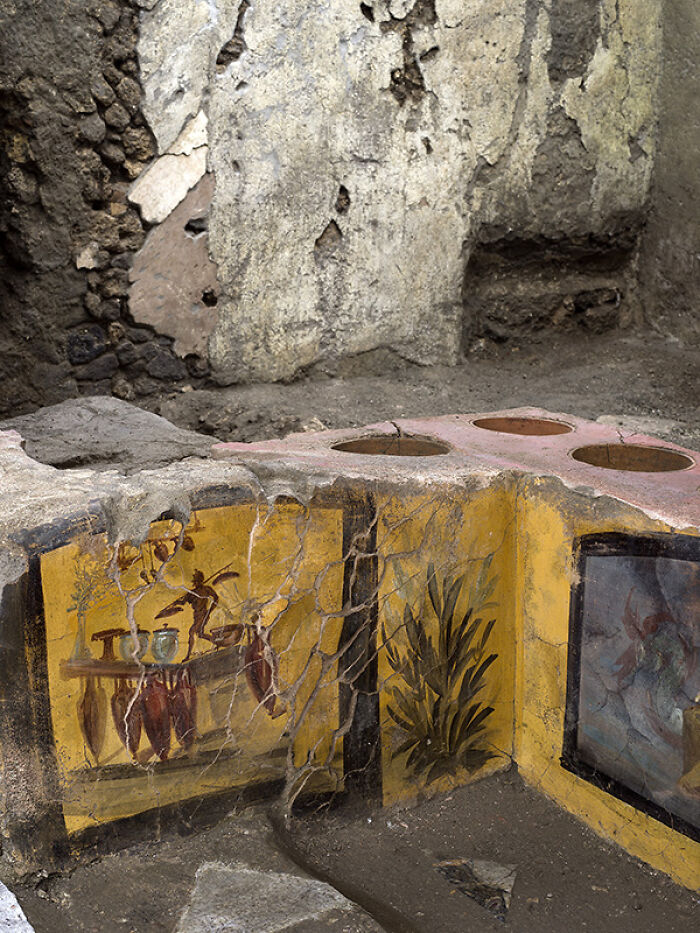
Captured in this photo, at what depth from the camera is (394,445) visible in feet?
9.10

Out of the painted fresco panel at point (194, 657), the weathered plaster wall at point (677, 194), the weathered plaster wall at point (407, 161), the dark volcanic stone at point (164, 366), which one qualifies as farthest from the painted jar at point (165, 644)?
the weathered plaster wall at point (677, 194)

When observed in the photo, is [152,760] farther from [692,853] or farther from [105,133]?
[105,133]

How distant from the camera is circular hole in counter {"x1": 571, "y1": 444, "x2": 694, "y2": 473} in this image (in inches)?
104

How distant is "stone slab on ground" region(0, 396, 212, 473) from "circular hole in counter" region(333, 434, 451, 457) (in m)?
0.41

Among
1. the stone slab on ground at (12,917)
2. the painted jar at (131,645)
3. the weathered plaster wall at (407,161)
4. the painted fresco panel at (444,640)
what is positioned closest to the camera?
the stone slab on ground at (12,917)

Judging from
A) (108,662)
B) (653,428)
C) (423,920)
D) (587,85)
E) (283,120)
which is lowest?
(423,920)

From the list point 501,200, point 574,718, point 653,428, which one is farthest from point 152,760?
point 501,200

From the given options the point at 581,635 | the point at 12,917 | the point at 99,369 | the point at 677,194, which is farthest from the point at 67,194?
the point at 677,194

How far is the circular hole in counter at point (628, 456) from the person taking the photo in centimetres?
265

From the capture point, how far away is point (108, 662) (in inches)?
79.2

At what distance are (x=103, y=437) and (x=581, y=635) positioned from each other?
1399mm

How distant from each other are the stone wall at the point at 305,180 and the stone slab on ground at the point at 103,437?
931mm

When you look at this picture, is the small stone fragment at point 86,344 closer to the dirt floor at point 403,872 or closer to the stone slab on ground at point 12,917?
the dirt floor at point 403,872

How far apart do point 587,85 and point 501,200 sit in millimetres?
725
